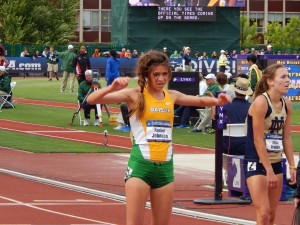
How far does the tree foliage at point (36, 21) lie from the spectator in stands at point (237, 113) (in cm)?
5977

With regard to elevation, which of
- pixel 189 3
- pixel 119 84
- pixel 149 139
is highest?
pixel 189 3

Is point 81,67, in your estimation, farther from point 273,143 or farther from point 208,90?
point 273,143

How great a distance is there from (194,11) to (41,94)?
81.8 ft

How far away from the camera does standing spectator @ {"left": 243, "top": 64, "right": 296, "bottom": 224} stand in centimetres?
962

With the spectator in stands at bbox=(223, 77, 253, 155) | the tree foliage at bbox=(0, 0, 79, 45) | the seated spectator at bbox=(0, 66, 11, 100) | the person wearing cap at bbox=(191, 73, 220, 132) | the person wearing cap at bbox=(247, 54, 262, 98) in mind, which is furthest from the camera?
the tree foliage at bbox=(0, 0, 79, 45)

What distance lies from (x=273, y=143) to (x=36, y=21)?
7087 cm

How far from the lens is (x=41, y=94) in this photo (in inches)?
1660

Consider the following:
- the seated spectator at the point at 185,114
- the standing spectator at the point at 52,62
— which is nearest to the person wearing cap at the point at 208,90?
the seated spectator at the point at 185,114

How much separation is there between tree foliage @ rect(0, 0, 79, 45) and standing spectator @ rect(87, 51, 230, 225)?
220ft

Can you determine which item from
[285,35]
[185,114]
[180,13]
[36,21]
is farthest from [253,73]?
[285,35]

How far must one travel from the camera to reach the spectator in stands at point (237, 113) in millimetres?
15734

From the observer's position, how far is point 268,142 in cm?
975

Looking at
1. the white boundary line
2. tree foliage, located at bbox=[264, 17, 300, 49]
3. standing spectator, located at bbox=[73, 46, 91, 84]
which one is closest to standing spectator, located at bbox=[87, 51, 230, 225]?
the white boundary line

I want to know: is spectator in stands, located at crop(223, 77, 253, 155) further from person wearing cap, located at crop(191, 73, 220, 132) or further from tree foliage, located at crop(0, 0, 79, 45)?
tree foliage, located at crop(0, 0, 79, 45)
